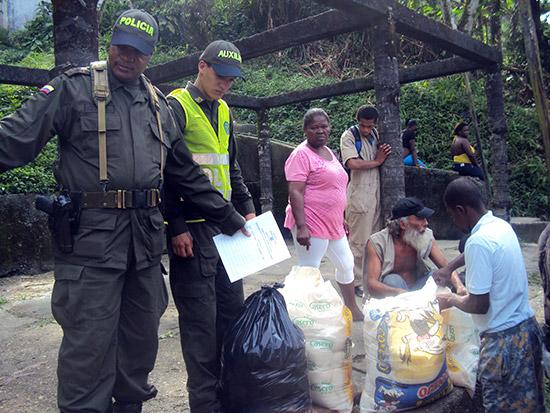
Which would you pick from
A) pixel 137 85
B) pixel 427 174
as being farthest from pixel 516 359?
pixel 427 174

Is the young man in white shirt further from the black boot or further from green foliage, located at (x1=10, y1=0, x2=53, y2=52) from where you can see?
green foliage, located at (x1=10, y1=0, x2=53, y2=52)

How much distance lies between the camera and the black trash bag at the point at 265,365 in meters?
2.48

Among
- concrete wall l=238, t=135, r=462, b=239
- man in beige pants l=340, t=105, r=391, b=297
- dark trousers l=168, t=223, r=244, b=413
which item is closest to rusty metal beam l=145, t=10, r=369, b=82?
man in beige pants l=340, t=105, r=391, b=297

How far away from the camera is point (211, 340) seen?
2.67 m

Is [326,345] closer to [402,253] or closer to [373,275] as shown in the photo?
[373,275]

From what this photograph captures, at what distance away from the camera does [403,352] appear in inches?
103

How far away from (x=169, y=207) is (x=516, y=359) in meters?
1.81

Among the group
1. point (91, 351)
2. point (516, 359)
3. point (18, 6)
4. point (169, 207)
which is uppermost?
point (18, 6)

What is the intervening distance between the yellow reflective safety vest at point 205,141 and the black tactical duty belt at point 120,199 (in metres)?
0.46

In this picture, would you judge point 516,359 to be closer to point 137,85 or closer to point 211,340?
point 211,340

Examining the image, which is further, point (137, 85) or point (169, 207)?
point (169, 207)

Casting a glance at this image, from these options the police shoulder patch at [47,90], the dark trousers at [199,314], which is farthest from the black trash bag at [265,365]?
the police shoulder patch at [47,90]

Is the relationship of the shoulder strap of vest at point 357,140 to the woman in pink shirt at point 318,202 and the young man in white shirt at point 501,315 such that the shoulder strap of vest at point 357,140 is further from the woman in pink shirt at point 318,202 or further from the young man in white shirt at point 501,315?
the young man in white shirt at point 501,315

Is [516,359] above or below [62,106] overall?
below
